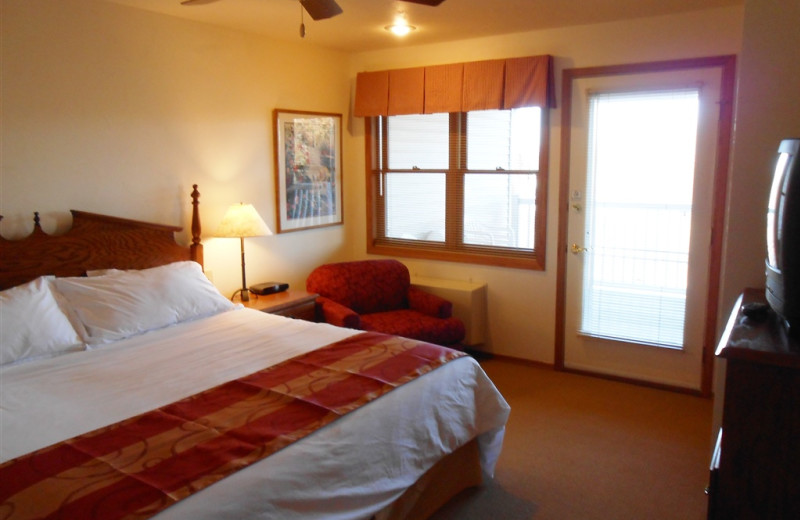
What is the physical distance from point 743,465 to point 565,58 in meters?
3.16

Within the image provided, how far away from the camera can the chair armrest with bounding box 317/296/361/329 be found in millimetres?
3919

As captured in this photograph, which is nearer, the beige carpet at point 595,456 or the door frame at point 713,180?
the beige carpet at point 595,456

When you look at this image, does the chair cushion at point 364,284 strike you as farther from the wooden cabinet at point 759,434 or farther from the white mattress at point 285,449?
the wooden cabinet at point 759,434

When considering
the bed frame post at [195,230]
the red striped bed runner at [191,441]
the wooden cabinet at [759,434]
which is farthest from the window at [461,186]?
the wooden cabinet at [759,434]

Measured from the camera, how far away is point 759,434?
5.41 ft

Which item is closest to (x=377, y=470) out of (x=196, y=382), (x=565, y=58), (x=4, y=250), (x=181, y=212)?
(x=196, y=382)

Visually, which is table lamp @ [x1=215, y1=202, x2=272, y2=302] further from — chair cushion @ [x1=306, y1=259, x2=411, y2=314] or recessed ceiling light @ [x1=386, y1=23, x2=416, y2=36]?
recessed ceiling light @ [x1=386, y1=23, x2=416, y2=36]

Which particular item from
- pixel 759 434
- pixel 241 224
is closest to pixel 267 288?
pixel 241 224

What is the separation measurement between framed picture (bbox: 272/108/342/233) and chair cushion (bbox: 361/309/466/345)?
1.00 metres

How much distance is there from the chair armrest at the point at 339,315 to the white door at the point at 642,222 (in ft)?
5.18

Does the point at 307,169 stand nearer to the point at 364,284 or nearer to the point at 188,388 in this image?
the point at 364,284

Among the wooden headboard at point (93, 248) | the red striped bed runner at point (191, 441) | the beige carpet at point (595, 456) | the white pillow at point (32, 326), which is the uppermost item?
the wooden headboard at point (93, 248)

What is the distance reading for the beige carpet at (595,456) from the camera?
2.67 meters

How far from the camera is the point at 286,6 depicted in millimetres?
3412
